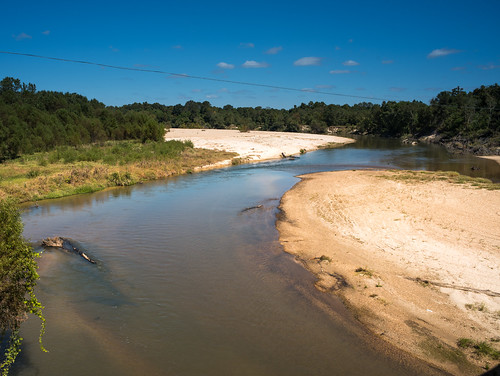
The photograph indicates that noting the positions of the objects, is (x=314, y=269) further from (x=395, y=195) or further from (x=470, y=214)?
(x=395, y=195)

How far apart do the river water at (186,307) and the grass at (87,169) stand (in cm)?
626

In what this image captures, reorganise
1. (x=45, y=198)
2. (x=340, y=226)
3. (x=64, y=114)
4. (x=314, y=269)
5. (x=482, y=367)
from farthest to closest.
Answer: (x=64, y=114) → (x=45, y=198) → (x=340, y=226) → (x=314, y=269) → (x=482, y=367)

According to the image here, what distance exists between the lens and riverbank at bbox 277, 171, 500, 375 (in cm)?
840

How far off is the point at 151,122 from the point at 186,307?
46.8 m

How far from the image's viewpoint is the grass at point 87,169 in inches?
985

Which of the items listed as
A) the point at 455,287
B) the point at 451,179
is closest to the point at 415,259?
the point at 455,287

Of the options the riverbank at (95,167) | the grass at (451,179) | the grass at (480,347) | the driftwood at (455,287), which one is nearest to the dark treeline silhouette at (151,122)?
the riverbank at (95,167)

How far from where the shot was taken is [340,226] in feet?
54.3

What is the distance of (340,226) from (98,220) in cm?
1369

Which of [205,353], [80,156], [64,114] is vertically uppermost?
[64,114]

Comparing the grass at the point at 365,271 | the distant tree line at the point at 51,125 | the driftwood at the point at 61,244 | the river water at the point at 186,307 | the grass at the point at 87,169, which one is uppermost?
the distant tree line at the point at 51,125

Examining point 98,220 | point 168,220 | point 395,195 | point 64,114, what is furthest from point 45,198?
point 64,114

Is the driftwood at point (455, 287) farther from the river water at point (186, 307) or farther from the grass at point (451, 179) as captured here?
the grass at point (451, 179)

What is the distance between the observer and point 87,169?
2959 cm
